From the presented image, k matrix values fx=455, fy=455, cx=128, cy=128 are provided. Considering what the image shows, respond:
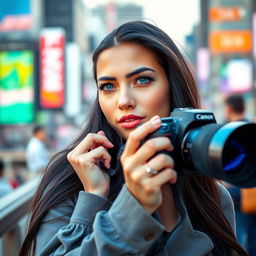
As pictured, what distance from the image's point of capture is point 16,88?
11.2 metres

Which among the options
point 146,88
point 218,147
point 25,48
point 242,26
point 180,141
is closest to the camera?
point 218,147

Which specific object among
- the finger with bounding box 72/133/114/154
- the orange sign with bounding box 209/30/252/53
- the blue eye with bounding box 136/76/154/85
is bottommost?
the finger with bounding box 72/133/114/154

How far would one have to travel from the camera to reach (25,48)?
1120 centimetres

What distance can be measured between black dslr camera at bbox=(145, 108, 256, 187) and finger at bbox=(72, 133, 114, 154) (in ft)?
0.68

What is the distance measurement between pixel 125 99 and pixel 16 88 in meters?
10.3

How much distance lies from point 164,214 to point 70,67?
1716cm

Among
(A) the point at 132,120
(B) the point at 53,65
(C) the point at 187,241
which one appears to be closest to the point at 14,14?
(B) the point at 53,65

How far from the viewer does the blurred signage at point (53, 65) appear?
1390 cm

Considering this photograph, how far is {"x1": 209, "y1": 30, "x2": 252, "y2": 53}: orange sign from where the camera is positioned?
14742mm

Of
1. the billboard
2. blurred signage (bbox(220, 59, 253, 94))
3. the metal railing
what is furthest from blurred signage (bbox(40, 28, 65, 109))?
the metal railing

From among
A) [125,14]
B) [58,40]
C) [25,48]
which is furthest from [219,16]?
[125,14]

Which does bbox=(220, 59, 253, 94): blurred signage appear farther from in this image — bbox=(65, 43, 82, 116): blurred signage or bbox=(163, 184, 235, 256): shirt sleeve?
bbox=(163, 184, 235, 256): shirt sleeve

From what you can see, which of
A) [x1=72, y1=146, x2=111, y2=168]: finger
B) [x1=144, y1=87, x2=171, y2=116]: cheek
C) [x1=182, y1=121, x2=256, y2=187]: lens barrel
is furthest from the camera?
[x1=144, y1=87, x2=171, y2=116]: cheek

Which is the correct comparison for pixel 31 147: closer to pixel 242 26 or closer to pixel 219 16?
pixel 219 16
